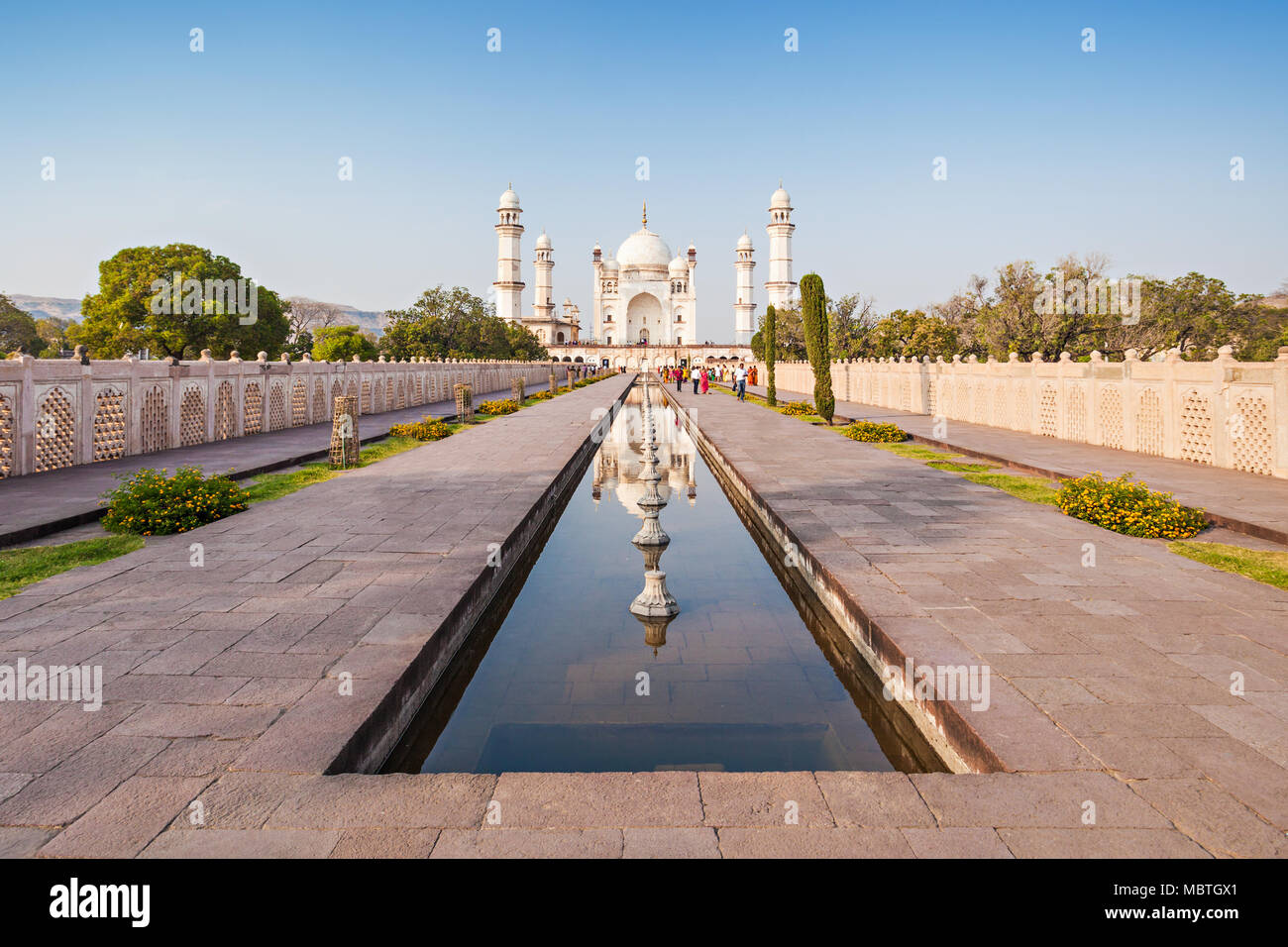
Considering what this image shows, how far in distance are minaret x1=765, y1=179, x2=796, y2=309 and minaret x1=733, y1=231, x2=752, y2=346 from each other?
334 inches

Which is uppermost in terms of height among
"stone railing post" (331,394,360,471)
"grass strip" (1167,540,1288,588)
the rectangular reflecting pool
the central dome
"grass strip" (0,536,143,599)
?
the central dome

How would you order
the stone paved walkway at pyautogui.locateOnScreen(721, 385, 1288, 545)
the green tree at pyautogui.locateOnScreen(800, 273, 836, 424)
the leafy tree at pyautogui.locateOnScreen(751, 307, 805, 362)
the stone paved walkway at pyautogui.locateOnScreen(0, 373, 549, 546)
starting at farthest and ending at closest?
the leafy tree at pyautogui.locateOnScreen(751, 307, 805, 362), the green tree at pyautogui.locateOnScreen(800, 273, 836, 424), the stone paved walkway at pyautogui.locateOnScreen(721, 385, 1288, 545), the stone paved walkway at pyautogui.locateOnScreen(0, 373, 549, 546)

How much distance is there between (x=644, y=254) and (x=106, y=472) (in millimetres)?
91324

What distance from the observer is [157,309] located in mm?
35875

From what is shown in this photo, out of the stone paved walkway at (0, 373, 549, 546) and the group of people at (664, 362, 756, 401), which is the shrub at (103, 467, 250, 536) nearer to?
the stone paved walkway at (0, 373, 549, 546)

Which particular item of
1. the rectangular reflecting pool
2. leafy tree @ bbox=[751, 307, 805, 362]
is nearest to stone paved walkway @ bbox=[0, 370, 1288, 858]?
the rectangular reflecting pool

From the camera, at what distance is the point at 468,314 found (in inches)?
1806

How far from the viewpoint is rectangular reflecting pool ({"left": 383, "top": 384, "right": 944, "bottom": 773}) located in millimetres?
3438

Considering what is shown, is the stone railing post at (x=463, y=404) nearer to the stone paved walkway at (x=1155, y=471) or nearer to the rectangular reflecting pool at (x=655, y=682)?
the stone paved walkway at (x=1155, y=471)

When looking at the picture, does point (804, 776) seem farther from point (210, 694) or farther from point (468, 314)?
point (468, 314)

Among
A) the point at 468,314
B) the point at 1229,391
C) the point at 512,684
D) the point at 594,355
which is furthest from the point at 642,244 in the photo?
the point at 512,684

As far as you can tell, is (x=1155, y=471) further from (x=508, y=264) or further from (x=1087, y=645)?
(x=508, y=264)

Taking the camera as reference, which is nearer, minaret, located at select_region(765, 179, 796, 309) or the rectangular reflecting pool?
the rectangular reflecting pool

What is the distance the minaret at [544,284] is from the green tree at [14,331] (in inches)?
1804
